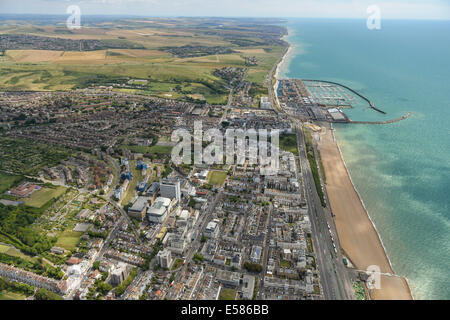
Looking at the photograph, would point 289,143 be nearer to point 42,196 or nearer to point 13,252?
point 42,196

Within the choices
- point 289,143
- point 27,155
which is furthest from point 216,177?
point 27,155

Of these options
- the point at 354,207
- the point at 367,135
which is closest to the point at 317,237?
the point at 354,207

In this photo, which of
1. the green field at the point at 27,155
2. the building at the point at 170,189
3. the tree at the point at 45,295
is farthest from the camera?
the green field at the point at 27,155

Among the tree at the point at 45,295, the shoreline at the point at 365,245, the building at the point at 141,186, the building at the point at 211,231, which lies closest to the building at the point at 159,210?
the building at the point at 141,186

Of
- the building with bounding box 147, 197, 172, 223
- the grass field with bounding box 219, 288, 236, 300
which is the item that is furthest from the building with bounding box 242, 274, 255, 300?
the building with bounding box 147, 197, 172, 223

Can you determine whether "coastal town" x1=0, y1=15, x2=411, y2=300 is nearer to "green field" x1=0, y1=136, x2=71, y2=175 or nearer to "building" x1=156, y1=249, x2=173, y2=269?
"building" x1=156, y1=249, x2=173, y2=269

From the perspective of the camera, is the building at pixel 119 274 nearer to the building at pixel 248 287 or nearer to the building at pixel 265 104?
the building at pixel 248 287
